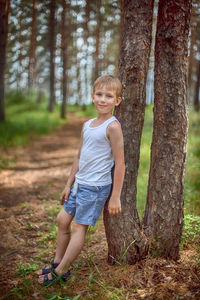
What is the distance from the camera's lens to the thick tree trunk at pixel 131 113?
98.0 inches

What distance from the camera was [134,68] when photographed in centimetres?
251

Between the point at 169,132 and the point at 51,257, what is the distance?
6.65ft

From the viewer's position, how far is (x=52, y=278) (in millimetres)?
2564

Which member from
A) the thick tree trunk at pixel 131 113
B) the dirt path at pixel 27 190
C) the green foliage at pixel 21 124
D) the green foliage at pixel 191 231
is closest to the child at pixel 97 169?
the thick tree trunk at pixel 131 113

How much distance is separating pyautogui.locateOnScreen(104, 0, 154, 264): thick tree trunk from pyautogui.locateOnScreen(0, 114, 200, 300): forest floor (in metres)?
0.22

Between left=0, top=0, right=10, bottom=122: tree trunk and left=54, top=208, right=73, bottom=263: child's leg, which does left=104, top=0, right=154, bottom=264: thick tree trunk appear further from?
left=0, top=0, right=10, bottom=122: tree trunk

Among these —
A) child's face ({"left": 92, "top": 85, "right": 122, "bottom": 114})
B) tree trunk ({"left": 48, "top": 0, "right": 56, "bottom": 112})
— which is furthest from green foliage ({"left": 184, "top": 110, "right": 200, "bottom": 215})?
tree trunk ({"left": 48, "top": 0, "right": 56, "bottom": 112})

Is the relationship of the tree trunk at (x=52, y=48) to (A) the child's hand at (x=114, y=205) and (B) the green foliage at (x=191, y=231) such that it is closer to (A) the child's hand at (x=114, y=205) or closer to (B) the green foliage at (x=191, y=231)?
(B) the green foliage at (x=191, y=231)

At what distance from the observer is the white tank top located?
242 cm

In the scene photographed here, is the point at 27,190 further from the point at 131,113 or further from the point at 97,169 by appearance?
the point at 131,113

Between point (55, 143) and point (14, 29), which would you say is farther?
point (14, 29)

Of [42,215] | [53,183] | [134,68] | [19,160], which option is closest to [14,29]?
[19,160]

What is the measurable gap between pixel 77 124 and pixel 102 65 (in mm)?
7724

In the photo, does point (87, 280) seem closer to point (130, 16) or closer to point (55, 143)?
point (130, 16)
